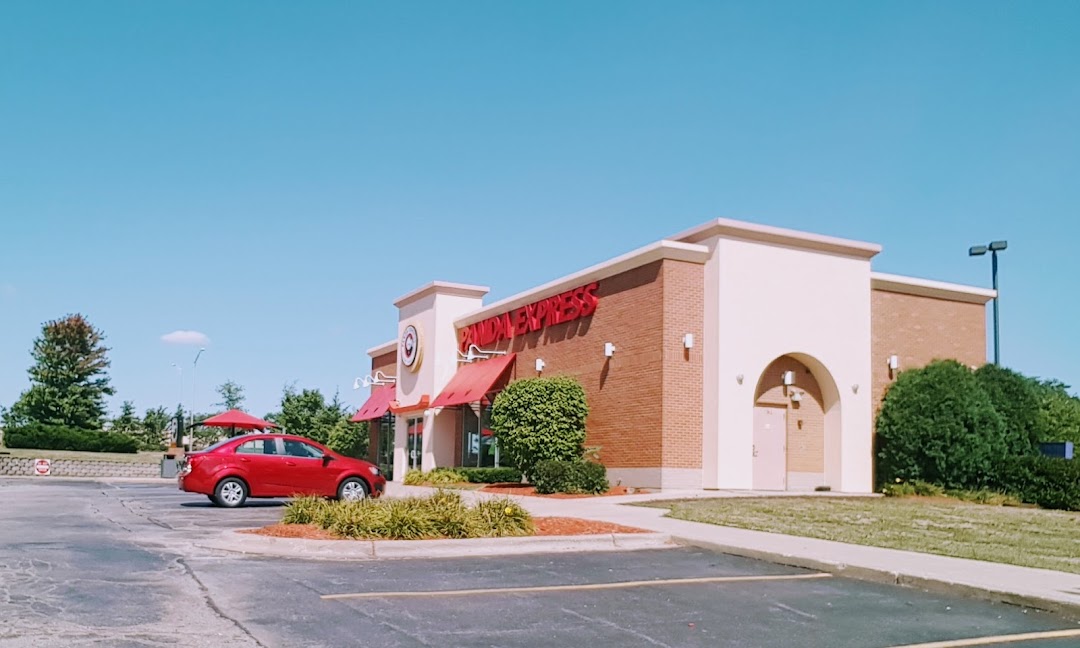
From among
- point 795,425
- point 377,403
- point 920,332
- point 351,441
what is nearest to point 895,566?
point 795,425

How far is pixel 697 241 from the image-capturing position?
86.7 ft

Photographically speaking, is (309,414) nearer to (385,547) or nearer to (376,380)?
(376,380)

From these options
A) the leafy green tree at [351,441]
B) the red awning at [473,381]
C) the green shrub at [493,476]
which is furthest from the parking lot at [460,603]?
the leafy green tree at [351,441]

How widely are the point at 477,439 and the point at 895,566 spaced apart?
25.1m

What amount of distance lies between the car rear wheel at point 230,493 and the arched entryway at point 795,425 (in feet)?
41.7

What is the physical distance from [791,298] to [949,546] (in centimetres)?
1320

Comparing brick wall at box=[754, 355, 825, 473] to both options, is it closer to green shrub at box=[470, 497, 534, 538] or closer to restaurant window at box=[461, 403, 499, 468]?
restaurant window at box=[461, 403, 499, 468]

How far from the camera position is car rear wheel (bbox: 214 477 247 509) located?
2083cm

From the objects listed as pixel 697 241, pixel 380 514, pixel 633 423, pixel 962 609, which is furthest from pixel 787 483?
pixel 962 609

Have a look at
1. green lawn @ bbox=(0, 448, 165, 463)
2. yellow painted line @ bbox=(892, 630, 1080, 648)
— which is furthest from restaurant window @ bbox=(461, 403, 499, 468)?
yellow painted line @ bbox=(892, 630, 1080, 648)

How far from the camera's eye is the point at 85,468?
1847 inches

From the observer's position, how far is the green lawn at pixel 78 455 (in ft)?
154

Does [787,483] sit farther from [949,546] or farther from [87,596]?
[87,596]

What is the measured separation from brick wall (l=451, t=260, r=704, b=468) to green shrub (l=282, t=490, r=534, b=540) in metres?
10.8
